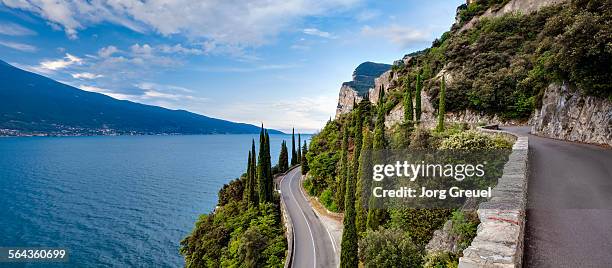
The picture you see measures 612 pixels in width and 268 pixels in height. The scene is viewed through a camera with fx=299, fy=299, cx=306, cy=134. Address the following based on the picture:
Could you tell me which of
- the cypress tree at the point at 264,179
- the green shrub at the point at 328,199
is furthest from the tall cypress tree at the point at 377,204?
the cypress tree at the point at 264,179

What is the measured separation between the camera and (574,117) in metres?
18.4

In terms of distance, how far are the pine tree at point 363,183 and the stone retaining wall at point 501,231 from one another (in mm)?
14268

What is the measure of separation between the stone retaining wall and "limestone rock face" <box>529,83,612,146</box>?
34.4ft

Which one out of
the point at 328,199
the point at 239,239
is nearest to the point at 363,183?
the point at 328,199

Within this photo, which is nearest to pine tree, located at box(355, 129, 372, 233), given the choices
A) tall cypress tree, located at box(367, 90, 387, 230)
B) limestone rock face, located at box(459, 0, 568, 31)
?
tall cypress tree, located at box(367, 90, 387, 230)

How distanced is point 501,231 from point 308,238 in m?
22.6

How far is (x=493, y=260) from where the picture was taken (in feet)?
17.3

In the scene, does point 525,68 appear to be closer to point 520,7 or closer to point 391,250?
point 520,7

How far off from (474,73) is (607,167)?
36212 millimetres

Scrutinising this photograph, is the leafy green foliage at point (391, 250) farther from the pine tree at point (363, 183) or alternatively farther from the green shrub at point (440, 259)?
the pine tree at point (363, 183)

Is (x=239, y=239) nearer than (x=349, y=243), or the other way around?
(x=349, y=243)

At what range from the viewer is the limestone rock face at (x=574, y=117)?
51.6 feet

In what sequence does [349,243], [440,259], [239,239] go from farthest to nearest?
[239,239] → [349,243] → [440,259]

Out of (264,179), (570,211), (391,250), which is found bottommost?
(264,179)
